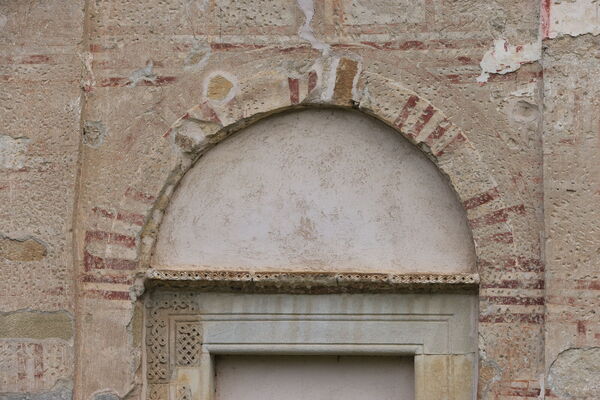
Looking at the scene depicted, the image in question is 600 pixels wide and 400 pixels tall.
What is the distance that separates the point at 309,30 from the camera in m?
5.73

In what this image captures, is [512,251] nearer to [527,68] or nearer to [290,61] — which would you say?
[527,68]

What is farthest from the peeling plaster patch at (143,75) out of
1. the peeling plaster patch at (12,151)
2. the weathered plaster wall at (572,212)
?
the weathered plaster wall at (572,212)

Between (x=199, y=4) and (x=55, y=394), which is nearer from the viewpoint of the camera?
(x=55, y=394)

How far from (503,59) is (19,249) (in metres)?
2.28

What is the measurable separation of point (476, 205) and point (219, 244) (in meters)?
1.15

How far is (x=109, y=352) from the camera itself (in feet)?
18.5

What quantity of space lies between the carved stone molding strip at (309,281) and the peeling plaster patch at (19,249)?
1.67ft

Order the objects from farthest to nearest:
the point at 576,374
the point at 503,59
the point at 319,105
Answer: the point at 319,105
the point at 503,59
the point at 576,374

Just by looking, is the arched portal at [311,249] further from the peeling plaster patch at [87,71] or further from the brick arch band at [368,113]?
the peeling plaster patch at [87,71]

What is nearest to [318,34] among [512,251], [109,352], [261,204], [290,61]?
[290,61]

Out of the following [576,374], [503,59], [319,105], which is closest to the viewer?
[576,374]

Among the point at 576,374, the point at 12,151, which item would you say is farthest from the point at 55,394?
the point at 576,374

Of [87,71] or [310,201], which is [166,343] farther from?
[87,71]

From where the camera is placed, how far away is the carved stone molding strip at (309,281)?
559cm
